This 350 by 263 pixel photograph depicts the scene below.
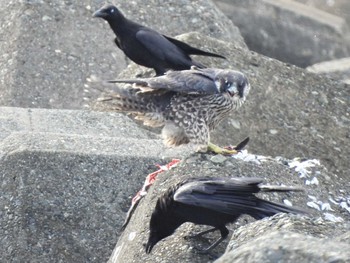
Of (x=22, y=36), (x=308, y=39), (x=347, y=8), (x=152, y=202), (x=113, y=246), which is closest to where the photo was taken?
(x=152, y=202)

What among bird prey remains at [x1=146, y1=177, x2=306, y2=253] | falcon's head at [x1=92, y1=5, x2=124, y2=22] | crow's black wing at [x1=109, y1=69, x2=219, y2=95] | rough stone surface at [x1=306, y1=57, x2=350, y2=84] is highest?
bird prey remains at [x1=146, y1=177, x2=306, y2=253]

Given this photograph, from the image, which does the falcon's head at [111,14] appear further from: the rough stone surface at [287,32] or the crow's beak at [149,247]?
the rough stone surface at [287,32]

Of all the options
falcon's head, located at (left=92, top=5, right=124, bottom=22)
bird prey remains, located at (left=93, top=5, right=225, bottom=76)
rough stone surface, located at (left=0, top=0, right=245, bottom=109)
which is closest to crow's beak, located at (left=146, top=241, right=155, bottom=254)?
bird prey remains, located at (left=93, top=5, right=225, bottom=76)

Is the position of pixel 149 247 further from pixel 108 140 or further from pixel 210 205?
pixel 108 140

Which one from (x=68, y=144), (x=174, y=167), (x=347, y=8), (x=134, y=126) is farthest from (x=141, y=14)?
(x=347, y=8)

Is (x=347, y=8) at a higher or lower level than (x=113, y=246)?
lower

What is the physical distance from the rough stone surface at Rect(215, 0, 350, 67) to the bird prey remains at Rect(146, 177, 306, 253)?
10988 millimetres

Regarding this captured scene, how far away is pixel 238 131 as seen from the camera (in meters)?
12.0

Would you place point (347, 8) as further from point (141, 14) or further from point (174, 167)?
point (174, 167)

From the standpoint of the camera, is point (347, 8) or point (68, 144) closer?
point (68, 144)

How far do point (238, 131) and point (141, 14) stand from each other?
9.03 feet

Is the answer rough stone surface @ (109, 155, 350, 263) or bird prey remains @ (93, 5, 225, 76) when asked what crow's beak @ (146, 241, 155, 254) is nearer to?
rough stone surface @ (109, 155, 350, 263)

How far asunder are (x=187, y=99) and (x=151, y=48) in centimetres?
119

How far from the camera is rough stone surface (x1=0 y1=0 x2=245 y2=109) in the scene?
13.2m
